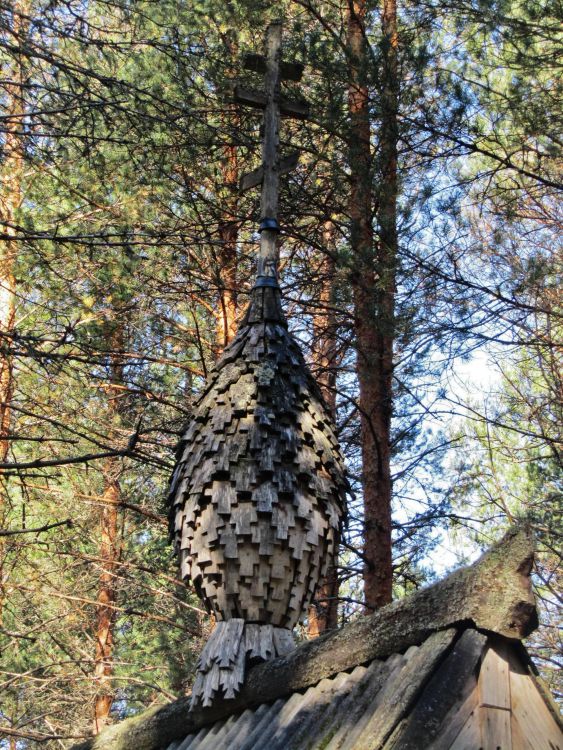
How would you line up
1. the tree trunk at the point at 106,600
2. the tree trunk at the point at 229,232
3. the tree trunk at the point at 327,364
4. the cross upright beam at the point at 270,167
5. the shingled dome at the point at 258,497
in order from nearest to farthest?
1. the shingled dome at the point at 258,497
2. the cross upright beam at the point at 270,167
3. the tree trunk at the point at 327,364
4. the tree trunk at the point at 229,232
5. the tree trunk at the point at 106,600

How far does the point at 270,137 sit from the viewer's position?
220 inches

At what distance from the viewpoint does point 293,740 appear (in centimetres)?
359

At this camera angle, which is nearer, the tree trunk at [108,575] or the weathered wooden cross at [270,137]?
the weathered wooden cross at [270,137]

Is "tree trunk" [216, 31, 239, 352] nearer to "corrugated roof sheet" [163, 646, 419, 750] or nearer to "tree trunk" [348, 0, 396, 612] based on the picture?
"tree trunk" [348, 0, 396, 612]

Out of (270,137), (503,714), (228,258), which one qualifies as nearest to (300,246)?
(228,258)

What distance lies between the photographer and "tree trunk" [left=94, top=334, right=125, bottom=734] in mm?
12922

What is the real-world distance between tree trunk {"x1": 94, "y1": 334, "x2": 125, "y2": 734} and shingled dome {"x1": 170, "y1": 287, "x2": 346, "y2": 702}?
24.5ft

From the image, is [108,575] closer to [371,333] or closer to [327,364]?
[327,364]

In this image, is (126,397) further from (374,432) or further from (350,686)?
(350,686)

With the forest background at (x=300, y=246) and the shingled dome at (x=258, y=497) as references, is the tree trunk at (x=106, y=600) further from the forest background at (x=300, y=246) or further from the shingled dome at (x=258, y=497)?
the shingled dome at (x=258, y=497)

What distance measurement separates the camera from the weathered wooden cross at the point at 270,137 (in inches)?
205

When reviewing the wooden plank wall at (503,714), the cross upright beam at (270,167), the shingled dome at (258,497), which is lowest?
the wooden plank wall at (503,714)

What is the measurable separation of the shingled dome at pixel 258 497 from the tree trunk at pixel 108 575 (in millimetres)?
7480

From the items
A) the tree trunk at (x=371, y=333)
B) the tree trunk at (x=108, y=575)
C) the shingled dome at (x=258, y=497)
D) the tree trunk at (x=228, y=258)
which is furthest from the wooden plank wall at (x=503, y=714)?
the tree trunk at (x=108, y=575)
